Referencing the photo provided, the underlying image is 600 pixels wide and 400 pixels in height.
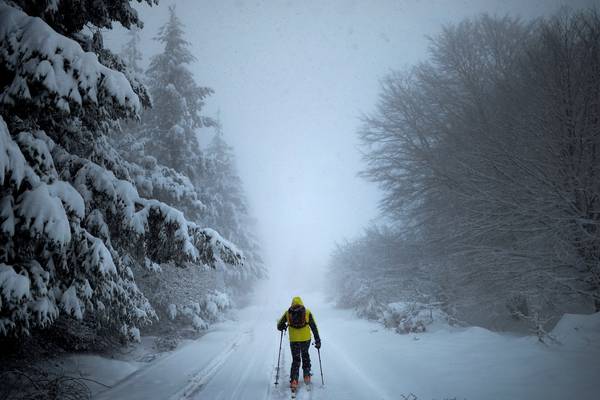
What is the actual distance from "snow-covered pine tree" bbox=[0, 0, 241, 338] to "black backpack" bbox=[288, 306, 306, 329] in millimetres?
2570

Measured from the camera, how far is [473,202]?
743 centimetres

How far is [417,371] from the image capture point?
22.6ft

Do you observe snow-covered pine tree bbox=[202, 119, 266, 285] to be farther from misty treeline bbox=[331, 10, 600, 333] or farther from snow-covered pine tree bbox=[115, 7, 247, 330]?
misty treeline bbox=[331, 10, 600, 333]

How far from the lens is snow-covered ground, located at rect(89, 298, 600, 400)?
204 inches

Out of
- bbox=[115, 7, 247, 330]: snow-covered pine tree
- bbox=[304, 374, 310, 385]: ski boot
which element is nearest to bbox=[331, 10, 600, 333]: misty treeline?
bbox=[304, 374, 310, 385]: ski boot

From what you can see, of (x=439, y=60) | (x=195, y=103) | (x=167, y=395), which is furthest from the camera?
(x=195, y=103)

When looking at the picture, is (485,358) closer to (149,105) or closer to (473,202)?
(473,202)

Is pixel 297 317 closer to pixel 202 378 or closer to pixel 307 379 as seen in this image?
pixel 307 379

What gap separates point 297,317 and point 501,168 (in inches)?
233

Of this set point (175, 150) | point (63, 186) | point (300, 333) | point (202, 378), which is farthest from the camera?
point (175, 150)

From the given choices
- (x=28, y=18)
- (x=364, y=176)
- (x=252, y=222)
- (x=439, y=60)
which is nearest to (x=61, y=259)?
(x=28, y=18)

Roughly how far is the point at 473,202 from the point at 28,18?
8.97 meters

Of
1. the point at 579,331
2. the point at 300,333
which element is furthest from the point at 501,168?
the point at 300,333

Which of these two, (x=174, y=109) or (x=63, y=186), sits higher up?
(x=174, y=109)
